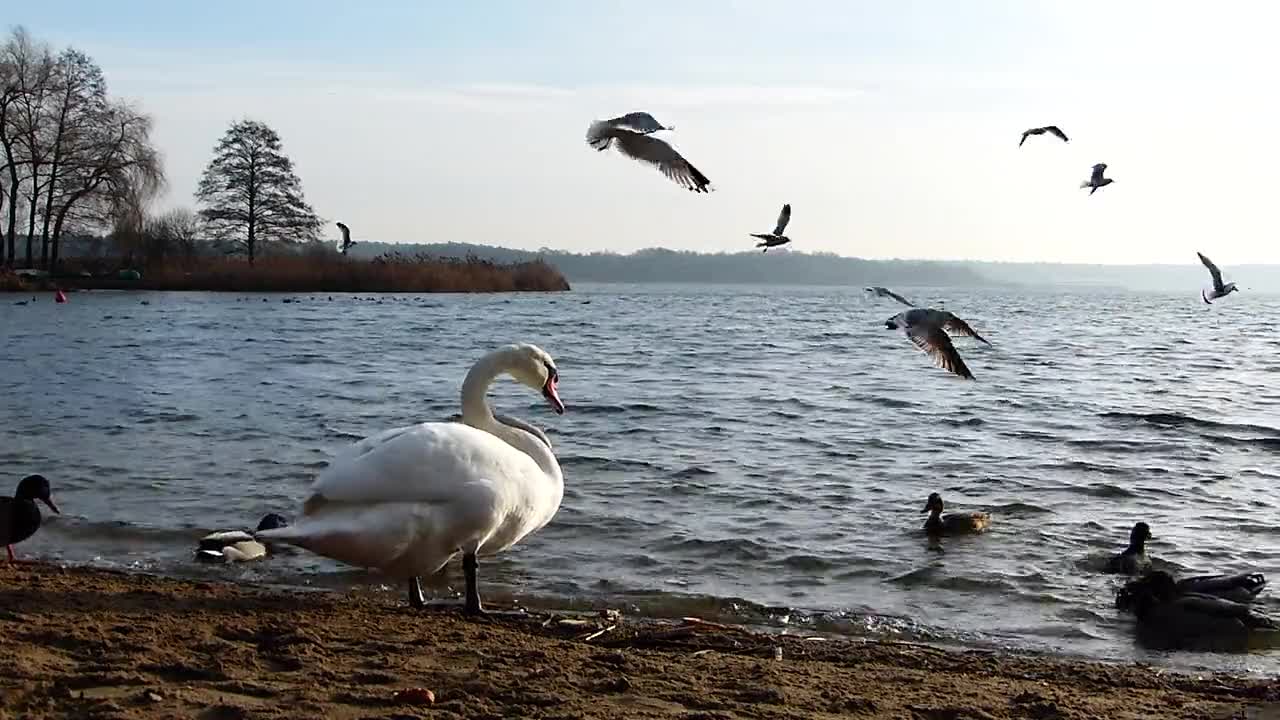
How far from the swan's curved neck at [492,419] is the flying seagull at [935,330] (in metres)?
3.91

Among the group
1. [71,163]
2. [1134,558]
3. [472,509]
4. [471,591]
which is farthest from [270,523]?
[71,163]

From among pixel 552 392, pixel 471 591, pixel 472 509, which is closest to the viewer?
pixel 472 509

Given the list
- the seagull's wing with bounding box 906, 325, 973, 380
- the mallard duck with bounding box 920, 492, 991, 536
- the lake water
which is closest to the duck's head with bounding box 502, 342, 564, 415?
the lake water

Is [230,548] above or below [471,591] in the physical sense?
below

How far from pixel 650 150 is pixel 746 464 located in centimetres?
621

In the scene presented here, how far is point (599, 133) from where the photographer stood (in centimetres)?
909

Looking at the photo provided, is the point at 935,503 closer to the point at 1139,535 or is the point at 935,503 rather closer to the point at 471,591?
the point at 1139,535

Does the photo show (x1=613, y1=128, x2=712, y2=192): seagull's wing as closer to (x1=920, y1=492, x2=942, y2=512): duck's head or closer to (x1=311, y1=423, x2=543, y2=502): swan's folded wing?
(x1=311, y1=423, x2=543, y2=502): swan's folded wing

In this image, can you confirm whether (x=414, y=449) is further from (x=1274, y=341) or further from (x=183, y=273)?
(x=183, y=273)

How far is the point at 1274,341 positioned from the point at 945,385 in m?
27.5

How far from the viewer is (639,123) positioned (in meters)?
9.11

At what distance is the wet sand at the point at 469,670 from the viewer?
480cm

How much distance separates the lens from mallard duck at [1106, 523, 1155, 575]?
9727mm

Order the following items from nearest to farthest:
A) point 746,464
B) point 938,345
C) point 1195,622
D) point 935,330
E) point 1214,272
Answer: point 1195,622, point 938,345, point 935,330, point 746,464, point 1214,272
